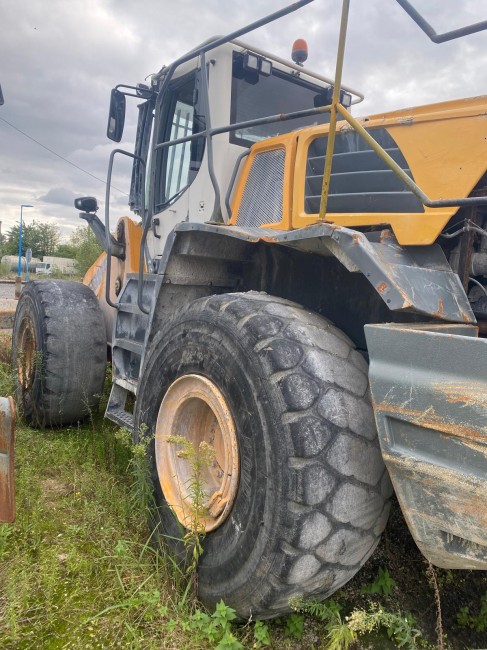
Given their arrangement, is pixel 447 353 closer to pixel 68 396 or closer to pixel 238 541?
pixel 238 541

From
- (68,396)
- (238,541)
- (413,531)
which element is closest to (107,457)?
(68,396)

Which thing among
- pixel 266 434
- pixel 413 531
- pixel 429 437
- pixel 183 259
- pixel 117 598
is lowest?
pixel 117 598

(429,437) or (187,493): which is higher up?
(429,437)

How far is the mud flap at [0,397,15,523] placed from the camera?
7.97ft

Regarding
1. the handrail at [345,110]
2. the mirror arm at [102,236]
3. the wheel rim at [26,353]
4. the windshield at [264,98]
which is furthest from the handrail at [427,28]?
the wheel rim at [26,353]

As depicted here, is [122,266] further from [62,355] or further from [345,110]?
[345,110]

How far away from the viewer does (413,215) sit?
7.45 feet

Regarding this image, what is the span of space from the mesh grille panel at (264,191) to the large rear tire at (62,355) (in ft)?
5.82

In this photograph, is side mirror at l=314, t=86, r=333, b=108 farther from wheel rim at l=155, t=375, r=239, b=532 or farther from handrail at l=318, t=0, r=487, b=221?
wheel rim at l=155, t=375, r=239, b=532

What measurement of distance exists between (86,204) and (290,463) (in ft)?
11.7

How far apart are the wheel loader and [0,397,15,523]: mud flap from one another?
61cm

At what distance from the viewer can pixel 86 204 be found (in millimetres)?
4711

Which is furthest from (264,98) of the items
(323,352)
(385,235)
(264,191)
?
(323,352)

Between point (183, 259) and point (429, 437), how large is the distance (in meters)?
1.88
